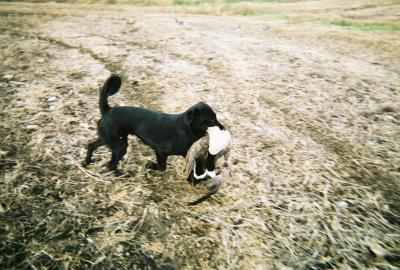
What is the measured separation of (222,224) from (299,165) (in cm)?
Answer: 159

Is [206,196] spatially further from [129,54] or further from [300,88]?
[129,54]

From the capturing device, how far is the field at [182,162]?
9.82 ft

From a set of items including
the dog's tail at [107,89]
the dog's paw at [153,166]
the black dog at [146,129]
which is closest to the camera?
the black dog at [146,129]

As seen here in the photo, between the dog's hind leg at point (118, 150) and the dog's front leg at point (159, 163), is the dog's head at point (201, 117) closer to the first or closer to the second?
the dog's front leg at point (159, 163)

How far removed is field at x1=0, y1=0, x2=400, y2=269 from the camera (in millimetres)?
2992

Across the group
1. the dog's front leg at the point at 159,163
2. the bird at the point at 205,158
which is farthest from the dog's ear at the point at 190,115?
the dog's front leg at the point at 159,163

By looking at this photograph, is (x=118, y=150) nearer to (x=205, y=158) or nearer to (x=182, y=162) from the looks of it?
(x=182, y=162)

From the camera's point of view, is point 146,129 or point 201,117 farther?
point 146,129

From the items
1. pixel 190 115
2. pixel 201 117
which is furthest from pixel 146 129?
pixel 201 117

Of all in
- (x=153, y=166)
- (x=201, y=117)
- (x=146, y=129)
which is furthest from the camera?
(x=153, y=166)

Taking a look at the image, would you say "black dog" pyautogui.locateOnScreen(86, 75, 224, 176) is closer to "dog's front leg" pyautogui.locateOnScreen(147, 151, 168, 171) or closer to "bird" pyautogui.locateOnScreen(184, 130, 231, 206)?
"dog's front leg" pyautogui.locateOnScreen(147, 151, 168, 171)

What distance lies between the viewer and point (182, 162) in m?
4.19

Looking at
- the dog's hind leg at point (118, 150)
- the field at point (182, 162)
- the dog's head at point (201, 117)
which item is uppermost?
the dog's head at point (201, 117)

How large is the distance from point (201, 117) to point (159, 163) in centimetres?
93
